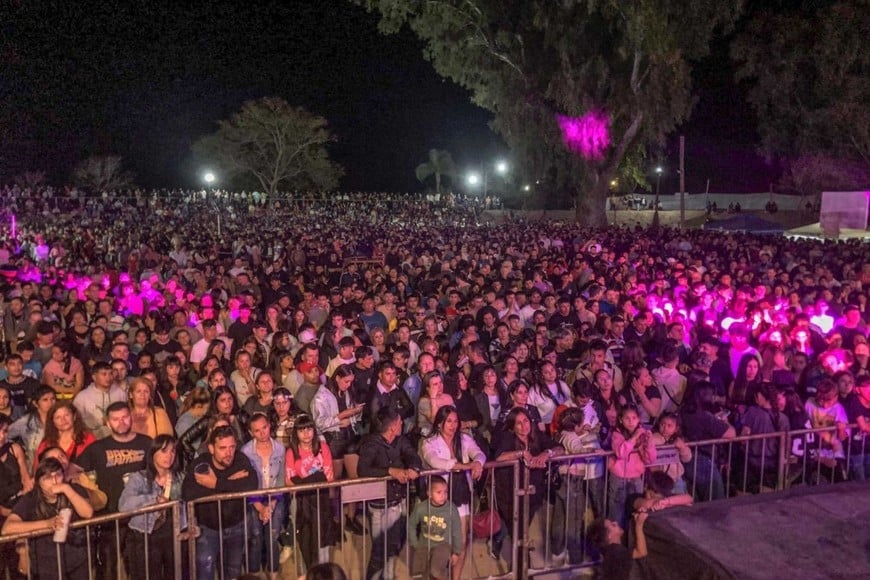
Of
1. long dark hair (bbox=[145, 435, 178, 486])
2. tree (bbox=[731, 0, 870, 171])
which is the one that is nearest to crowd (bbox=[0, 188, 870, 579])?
long dark hair (bbox=[145, 435, 178, 486])

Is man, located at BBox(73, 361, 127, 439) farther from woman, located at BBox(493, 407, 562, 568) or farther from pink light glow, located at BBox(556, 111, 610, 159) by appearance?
pink light glow, located at BBox(556, 111, 610, 159)

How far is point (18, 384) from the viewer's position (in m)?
6.45

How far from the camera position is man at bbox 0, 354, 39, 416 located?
6.35m

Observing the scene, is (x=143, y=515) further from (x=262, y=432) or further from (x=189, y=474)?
(x=262, y=432)

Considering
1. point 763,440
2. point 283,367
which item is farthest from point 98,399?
point 763,440

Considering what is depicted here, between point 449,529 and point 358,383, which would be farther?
point 358,383

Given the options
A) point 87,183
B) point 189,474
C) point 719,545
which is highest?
point 87,183

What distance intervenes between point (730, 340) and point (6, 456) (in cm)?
701

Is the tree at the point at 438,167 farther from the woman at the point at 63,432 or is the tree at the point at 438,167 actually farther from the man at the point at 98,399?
the woman at the point at 63,432

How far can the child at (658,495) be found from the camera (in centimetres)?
488

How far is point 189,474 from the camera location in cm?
459

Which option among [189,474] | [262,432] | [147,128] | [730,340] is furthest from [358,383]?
[147,128]

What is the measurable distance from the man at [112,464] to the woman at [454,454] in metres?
1.90

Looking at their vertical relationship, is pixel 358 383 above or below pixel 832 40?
below
